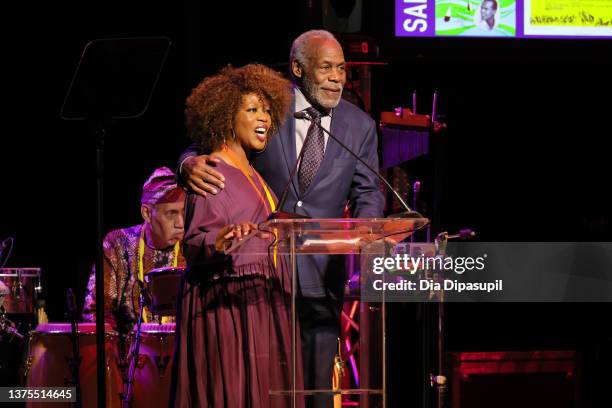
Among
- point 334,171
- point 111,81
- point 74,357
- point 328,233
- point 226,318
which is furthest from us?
point 74,357

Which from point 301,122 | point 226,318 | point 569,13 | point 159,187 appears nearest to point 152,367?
point 159,187

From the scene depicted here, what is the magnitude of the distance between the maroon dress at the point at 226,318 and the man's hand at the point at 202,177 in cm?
3

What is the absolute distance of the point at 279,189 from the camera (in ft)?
12.7

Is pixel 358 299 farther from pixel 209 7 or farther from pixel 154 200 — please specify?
pixel 209 7

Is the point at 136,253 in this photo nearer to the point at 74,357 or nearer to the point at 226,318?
the point at 74,357

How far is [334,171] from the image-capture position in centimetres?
389

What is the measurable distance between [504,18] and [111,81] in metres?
3.37

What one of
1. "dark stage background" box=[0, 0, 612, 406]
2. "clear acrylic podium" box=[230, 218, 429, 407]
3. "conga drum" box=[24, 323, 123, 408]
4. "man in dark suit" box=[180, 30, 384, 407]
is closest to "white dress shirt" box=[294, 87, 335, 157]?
"man in dark suit" box=[180, 30, 384, 407]

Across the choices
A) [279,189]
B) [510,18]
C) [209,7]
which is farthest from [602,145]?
[279,189]

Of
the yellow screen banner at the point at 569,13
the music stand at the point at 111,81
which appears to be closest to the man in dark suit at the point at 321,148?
the music stand at the point at 111,81

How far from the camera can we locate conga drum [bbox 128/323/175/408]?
5.44 m

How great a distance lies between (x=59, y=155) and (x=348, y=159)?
2.99 m

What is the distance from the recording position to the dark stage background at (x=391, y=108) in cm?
611

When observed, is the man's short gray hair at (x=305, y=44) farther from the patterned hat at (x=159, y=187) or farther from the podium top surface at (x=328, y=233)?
the patterned hat at (x=159, y=187)
